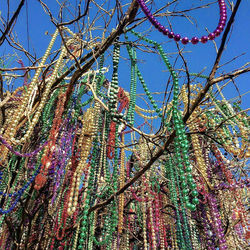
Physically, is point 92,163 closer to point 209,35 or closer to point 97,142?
point 97,142

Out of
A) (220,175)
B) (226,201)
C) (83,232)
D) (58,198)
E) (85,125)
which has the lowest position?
(83,232)

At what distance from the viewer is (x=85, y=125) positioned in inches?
109

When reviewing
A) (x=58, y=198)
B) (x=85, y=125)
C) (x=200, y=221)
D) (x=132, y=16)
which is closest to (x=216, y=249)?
(x=200, y=221)

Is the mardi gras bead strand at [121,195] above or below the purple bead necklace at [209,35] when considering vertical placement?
below

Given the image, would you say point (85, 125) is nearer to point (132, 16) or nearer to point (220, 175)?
point (132, 16)

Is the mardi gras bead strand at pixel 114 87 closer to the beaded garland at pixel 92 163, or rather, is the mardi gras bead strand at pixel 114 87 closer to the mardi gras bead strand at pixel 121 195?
the beaded garland at pixel 92 163

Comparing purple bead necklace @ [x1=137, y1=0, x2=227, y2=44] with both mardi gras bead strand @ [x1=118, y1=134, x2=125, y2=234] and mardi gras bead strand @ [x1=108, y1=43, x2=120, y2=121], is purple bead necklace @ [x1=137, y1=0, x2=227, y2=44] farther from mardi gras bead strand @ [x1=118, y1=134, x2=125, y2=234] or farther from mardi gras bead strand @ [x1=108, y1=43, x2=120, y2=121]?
mardi gras bead strand @ [x1=118, y1=134, x2=125, y2=234]

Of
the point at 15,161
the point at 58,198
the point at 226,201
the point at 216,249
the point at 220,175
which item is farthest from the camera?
the point at 220,175

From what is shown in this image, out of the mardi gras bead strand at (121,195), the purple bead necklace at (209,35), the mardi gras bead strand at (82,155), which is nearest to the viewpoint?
the purple bead necklace at (209,35)

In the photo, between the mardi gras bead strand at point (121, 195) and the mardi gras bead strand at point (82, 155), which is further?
the mardi gras bead strand at point (121, 195)

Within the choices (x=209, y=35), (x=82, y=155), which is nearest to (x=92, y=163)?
(x=82, y=155)

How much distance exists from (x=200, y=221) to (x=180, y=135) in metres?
2.87

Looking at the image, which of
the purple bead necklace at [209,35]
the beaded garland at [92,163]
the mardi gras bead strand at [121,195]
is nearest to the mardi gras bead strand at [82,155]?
the beaded garland at [92,163]

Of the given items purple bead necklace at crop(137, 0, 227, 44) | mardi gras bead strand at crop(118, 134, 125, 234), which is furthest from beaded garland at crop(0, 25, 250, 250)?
purple bead necklace at crop(137, 0, 227, 44)
